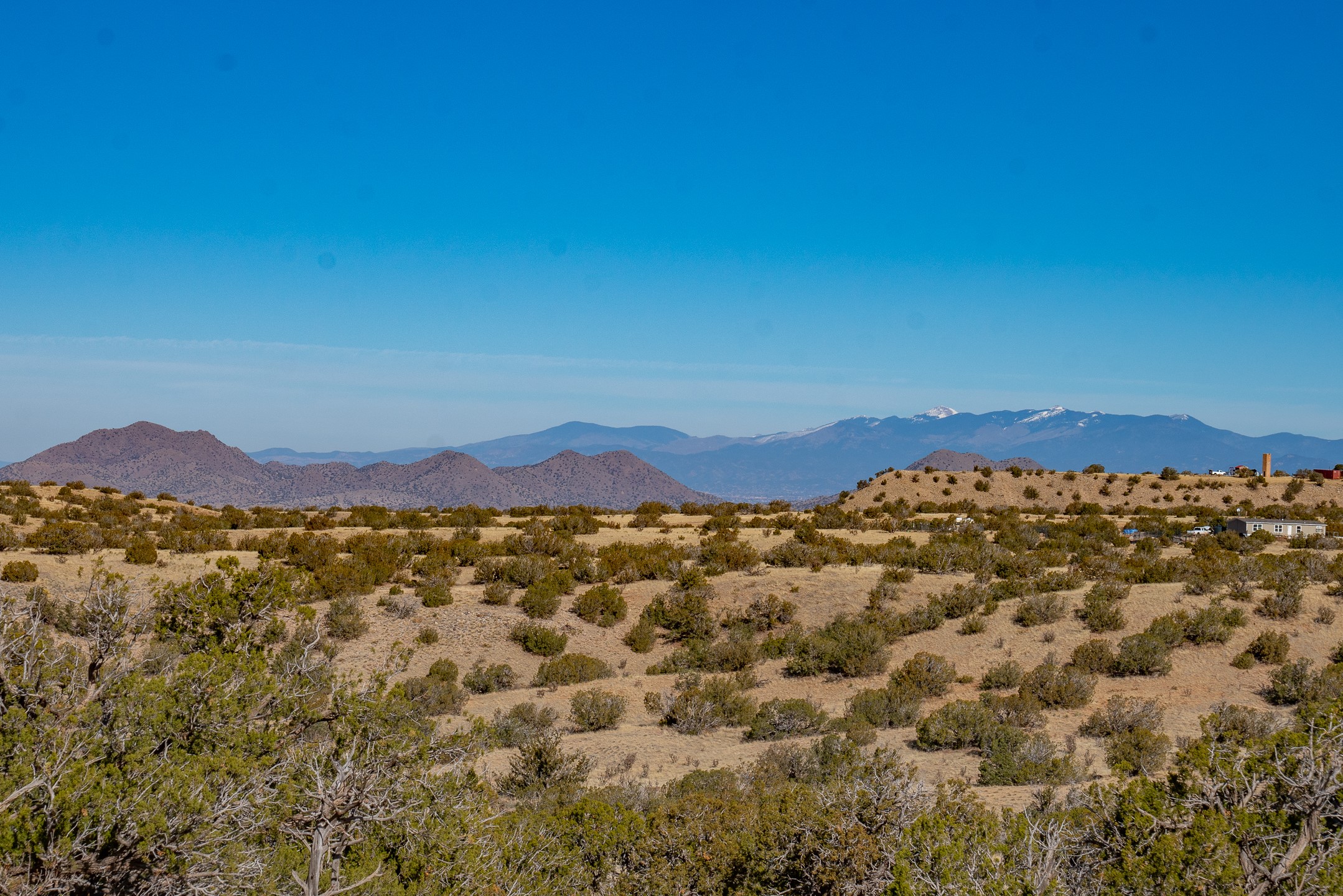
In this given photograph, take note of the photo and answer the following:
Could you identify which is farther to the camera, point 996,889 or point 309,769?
point 309,769

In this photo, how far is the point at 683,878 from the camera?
9.17 metres

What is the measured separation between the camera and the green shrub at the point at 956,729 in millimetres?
16328

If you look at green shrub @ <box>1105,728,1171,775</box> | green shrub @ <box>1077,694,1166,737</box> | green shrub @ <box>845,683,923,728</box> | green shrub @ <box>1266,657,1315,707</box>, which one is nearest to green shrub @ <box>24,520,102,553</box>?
green shrub @ <box>845,683,923,728</box>

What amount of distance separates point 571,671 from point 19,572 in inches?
648

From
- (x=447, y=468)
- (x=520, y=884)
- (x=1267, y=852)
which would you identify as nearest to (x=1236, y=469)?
(x=1267, y=852)

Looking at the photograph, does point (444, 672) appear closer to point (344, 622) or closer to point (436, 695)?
point (436, 695)

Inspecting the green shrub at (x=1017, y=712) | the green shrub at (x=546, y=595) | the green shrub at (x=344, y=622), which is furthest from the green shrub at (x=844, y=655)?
the green shrub at (x=344, y=622)

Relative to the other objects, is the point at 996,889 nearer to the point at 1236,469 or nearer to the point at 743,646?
the point at 743,646

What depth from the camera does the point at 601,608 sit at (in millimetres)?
27281

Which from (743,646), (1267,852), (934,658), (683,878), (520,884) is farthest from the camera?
(743,646)

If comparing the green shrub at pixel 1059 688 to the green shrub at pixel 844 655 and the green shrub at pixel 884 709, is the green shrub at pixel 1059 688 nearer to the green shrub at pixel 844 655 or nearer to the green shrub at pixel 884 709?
the green shrub at pixel 884 709

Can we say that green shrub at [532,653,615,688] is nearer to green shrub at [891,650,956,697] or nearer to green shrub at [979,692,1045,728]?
green shrub at [891,650,956,697]

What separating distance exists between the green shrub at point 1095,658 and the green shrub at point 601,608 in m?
13.2

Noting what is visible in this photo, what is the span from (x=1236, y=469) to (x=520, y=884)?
65967mm
